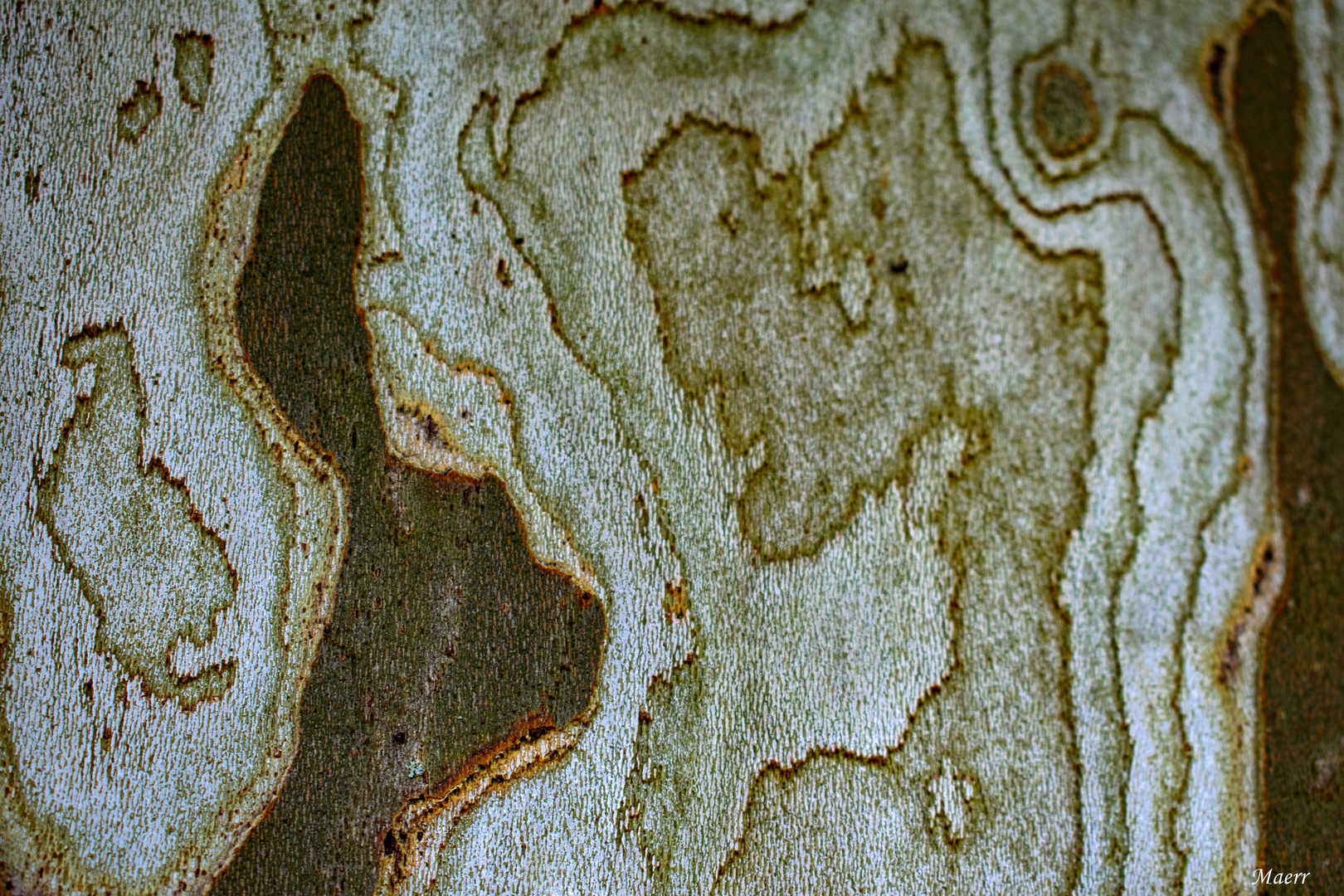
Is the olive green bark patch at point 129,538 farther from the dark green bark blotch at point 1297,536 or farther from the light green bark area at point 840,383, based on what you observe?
the dark green bark blotch at point 1297,536

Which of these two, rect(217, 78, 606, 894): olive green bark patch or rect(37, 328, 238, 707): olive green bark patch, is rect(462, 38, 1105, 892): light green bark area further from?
rect(37, 328, 238, 707): olive green bark patch

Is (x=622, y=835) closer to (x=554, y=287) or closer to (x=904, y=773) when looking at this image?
(x=904, y=773)

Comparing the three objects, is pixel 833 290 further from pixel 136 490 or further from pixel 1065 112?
pixel 136 490

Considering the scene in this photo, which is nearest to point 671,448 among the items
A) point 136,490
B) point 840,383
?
point 840,383

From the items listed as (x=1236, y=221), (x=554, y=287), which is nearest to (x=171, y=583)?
(x=554, y=287)

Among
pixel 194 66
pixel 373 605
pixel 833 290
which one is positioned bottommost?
pixel 373 605
